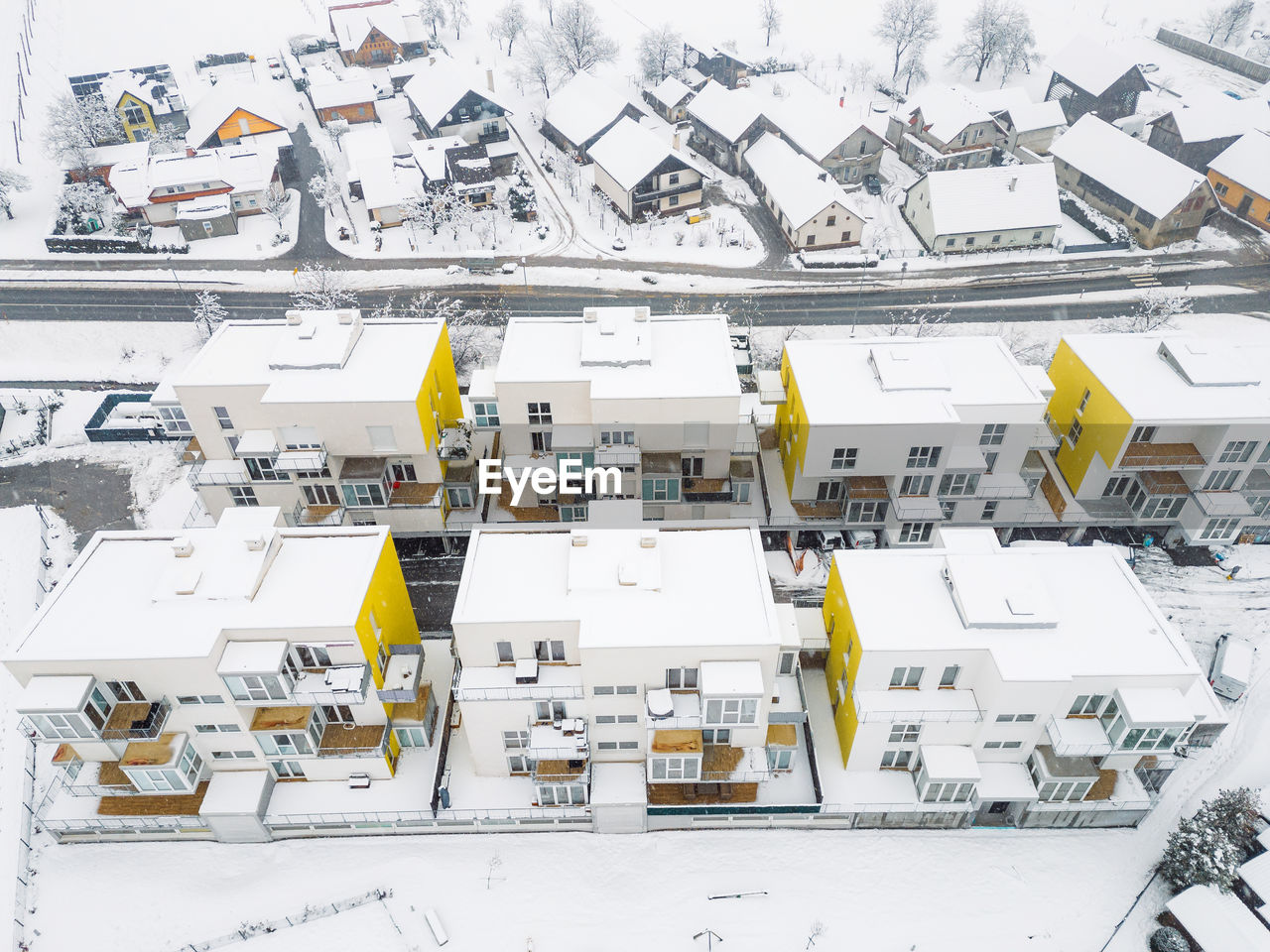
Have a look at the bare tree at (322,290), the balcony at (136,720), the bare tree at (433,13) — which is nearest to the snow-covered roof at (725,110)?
the bare tree at (322,290)

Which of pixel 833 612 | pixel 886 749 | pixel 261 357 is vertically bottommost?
pixel 886 749

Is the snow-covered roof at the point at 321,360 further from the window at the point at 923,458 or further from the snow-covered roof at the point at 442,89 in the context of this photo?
the snow-covered roof at the point at 442,89

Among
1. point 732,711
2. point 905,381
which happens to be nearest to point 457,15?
point 905,381

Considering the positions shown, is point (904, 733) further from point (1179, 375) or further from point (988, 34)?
point (988, 34)

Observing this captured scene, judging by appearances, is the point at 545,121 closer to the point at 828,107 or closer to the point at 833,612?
the point at 828,107

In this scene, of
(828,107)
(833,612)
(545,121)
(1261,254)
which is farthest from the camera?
(545,121)

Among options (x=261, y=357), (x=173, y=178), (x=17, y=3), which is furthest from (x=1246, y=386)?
(x=17, y=3)
